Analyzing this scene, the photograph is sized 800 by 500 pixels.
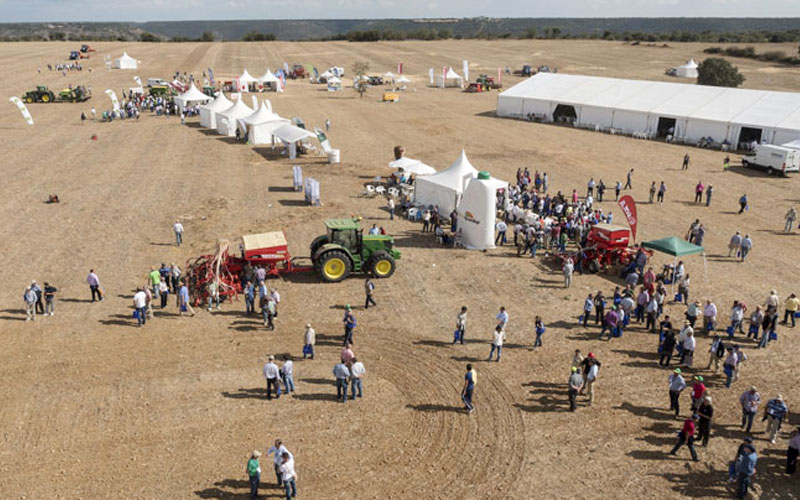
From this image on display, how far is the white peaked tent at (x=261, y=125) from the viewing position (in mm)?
38625

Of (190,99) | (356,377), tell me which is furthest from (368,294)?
(190,99)

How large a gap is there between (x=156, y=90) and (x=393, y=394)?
170 feet

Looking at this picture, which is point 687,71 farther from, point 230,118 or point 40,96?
point 40,96

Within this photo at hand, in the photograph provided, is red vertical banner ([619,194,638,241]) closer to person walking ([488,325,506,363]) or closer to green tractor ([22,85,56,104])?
person walking ([488,325,506,363])

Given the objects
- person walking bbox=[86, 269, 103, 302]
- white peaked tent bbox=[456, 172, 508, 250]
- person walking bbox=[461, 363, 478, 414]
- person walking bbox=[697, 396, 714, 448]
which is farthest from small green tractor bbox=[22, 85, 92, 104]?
person walking bbox=[697, 396, 714, 448]

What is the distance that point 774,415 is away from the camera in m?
Answer: 11.4

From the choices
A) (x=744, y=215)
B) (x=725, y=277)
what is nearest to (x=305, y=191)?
(x=725, y=277)

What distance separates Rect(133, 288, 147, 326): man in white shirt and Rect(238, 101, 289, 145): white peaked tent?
24.4m

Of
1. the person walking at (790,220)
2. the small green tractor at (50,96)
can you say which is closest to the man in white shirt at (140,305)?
the person walking at (790,220)

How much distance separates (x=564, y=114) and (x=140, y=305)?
136ft

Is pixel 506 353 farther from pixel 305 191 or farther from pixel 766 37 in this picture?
pixel 766 37

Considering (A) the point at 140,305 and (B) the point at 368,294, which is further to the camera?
(B) the point at 368,294

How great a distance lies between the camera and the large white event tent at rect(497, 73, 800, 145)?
37875 millimetres

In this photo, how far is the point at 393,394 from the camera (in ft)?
42.8
